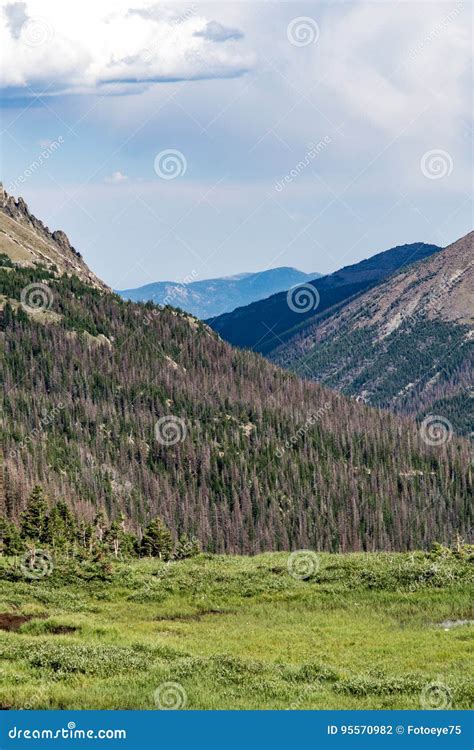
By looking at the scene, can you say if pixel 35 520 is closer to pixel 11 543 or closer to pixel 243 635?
pixel 11 543

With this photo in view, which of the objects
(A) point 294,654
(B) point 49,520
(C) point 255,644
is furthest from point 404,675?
(B) point 49,520

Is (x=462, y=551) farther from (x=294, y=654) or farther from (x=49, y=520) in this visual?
(x=49, y=520)

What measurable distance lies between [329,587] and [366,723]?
32542 mm

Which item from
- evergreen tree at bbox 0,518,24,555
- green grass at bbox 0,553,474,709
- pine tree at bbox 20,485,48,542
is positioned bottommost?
green grass at bbox 0,553,474,709

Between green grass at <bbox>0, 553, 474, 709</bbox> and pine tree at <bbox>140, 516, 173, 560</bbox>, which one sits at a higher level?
pine tree at <bbox>140, 516, 173, 560</bbox>

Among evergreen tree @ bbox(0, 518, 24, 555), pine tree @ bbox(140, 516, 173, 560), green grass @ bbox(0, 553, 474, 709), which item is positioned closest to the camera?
green grass @ bbox(0, 553, 474, 709)

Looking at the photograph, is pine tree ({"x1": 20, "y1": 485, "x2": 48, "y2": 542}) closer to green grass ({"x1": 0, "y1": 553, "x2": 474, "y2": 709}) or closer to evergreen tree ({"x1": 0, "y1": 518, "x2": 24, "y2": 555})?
evergreen tree ({"x1": 0, "y1": 518, "x2": 24, "y2": 555})

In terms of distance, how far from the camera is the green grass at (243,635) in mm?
38812

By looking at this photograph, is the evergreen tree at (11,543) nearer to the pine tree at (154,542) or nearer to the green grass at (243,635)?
the green grass at (243,635)

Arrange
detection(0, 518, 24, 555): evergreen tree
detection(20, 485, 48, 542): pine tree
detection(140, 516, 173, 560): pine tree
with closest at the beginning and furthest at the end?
detection(0, 518, 24, 555): evergreen tree, detection(20, 485, 48, 542): pine tree, detection(140, 516, 173, 560): pine tree

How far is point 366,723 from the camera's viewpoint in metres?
34.0

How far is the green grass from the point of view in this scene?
1528 inches

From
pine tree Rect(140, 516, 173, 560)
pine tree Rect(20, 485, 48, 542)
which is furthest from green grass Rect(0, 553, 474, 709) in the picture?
pine tree Rect(20, 485, 48, 542)

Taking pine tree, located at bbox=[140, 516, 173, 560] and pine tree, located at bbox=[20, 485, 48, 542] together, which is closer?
pine tree, located at bbox=[20, 485, 48, 542]
